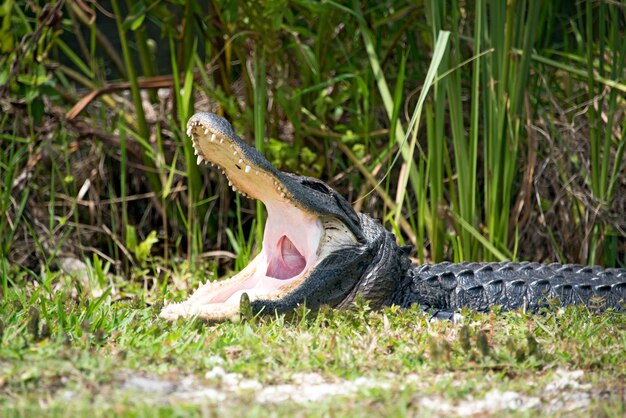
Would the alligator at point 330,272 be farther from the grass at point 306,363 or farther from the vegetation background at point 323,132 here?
the vegetation background at point 323,132

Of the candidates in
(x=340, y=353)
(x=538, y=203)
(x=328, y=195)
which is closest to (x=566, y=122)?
(x=538, y=203)

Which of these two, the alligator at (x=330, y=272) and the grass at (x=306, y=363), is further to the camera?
the alligator at (x=330, y=272)

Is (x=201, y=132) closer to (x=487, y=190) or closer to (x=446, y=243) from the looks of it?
(x=487, y=190)

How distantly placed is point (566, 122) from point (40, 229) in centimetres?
315

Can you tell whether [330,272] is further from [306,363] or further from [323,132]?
[323,132]

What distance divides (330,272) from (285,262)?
299mm

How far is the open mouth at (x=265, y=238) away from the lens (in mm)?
3301

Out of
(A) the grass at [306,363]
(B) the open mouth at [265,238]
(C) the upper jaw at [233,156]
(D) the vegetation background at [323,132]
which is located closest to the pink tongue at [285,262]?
(B) the open mouth at [265,238]

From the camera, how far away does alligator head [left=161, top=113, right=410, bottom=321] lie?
333 cm

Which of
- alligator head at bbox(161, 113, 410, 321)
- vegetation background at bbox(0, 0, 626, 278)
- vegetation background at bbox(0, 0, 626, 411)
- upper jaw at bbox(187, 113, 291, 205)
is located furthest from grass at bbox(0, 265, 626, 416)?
vegetation background at bbox(0, 0, 626, 278)

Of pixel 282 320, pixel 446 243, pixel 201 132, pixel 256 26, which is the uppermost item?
pixel 256 26

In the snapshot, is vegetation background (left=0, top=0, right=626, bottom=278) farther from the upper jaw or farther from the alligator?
the upper jaw

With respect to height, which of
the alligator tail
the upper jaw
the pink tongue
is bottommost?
the alligator tail

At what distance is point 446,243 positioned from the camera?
5.02 meters
